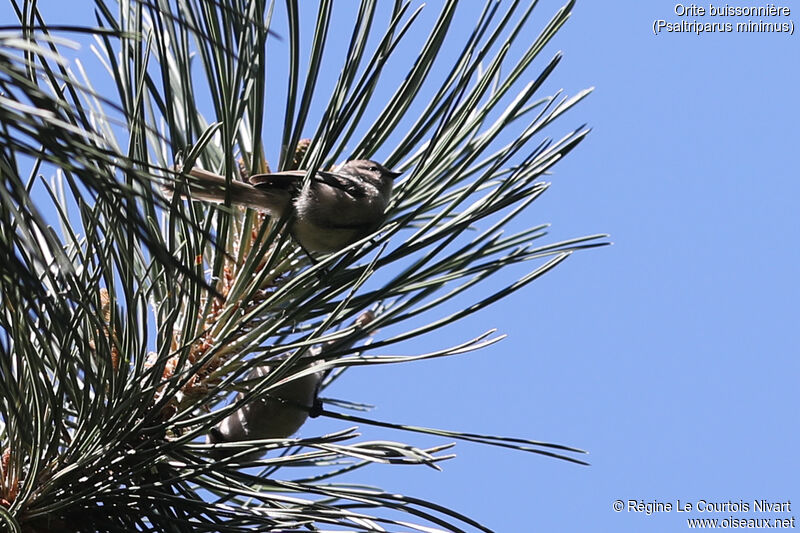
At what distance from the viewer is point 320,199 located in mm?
1493

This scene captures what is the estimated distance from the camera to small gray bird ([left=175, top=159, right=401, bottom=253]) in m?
1.50

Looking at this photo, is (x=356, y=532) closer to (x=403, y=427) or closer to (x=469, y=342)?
(x=403, y=427)

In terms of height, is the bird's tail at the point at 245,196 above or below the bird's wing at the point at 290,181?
below

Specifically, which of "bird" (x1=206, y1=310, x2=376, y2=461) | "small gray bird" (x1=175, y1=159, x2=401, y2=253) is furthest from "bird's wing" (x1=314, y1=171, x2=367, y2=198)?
"bird" (x1=206, y1=310, x2=376, y2=461)

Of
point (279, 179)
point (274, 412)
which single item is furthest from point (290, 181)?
point (274, 412)

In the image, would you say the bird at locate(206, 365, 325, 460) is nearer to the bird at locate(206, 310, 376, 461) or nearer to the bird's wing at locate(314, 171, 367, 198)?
the bird at locate(206, 310, 376, 461)

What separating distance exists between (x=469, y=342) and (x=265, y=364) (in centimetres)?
33

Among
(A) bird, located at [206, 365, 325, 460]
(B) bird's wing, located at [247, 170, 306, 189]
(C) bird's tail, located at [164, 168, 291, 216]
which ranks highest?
(B) bird's wing, located at [247, 170, 306, 189]

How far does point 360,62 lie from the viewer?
1.53 meters

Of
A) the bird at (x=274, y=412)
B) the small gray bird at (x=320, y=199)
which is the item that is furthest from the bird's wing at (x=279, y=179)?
the bird at (x=274, y=412)

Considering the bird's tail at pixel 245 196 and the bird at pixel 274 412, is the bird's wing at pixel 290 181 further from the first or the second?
the bird at pixel 274 412

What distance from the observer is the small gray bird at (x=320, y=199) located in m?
1.50

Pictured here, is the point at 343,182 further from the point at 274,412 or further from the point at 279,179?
the point at 274,412

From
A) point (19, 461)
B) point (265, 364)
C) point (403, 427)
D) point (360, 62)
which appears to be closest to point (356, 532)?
point (403, 427)
